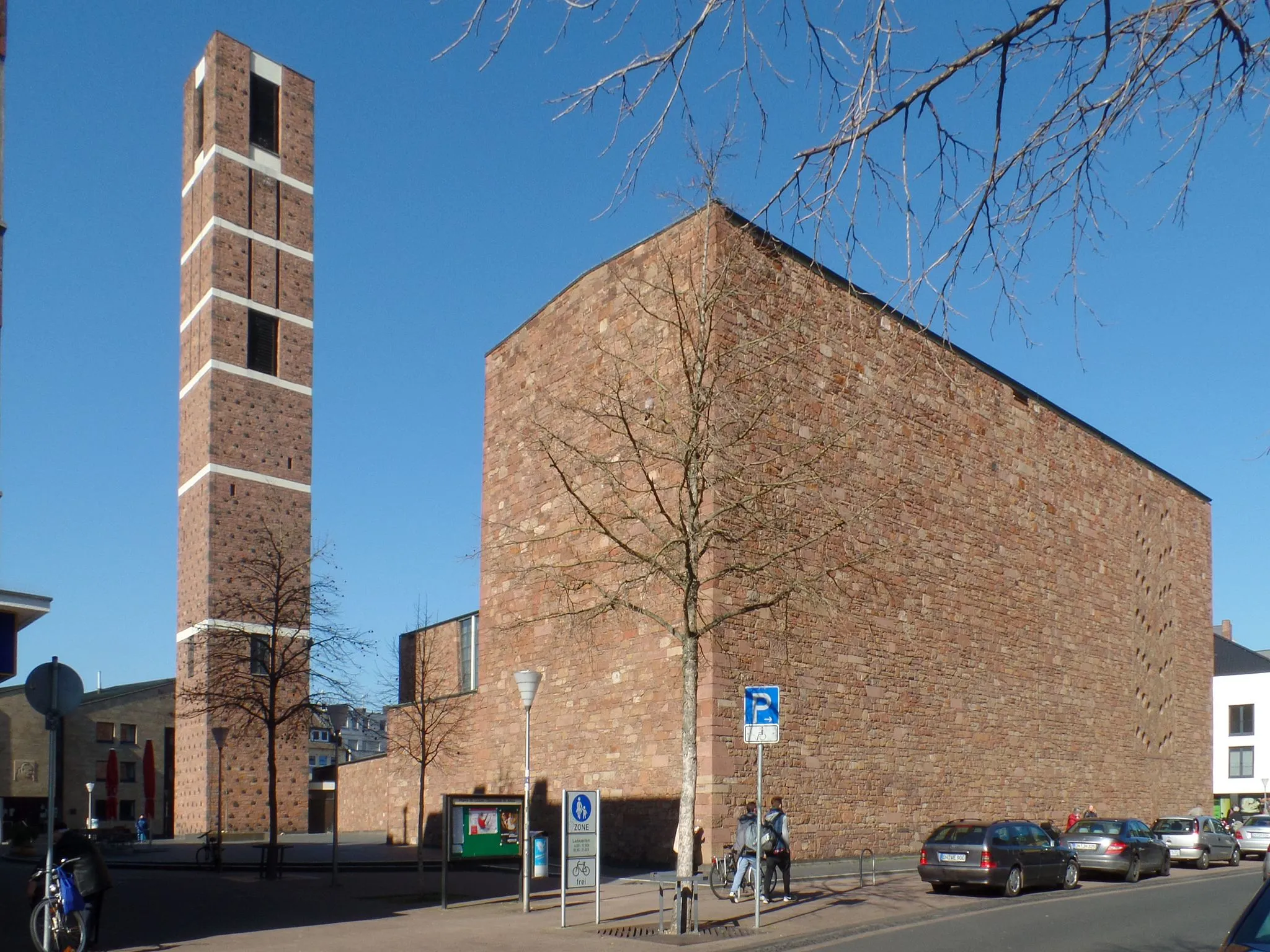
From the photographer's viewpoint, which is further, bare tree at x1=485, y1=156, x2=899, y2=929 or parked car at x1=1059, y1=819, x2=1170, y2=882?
parked car at x1=1059, y1=819, x2=1170, y2=882

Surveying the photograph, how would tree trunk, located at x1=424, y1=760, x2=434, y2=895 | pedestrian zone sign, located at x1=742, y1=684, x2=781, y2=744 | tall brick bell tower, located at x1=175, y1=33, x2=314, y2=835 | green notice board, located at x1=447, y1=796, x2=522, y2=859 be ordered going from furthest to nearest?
tall brick bell tower, located at x1=175, y1=33, x2=314, y2=835, tree trunk, located at x1=424, y1=760, x2=434, y2=895, green notice board, located at x1=447, y1=796, x2=522, y2=859, pedestrian zone sign, located at x1=742, y1=684, x2=781, y2=744

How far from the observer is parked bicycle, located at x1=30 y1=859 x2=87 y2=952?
12727 millimetres

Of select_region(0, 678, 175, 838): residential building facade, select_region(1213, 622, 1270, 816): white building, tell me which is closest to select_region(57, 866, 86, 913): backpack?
select_region(0, 678, 175, 838): residential building facade

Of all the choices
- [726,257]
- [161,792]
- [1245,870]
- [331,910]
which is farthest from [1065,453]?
[161,792]

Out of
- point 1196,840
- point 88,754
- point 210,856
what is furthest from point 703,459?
point 88,754

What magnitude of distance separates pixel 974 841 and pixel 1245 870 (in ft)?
43.7

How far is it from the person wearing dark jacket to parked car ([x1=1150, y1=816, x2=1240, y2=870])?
2442cm

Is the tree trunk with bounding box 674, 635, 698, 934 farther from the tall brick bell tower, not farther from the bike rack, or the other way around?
the tall brick bell tower

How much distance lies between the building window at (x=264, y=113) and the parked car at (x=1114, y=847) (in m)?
42.3

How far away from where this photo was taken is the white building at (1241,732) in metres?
68.9

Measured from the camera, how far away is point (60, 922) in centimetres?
1277

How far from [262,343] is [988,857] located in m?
39.5

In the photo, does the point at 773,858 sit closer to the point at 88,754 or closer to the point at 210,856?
the point at 210,856

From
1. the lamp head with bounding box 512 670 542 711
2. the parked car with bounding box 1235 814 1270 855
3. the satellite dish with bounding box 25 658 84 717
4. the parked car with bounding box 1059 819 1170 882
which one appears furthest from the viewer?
the parked car with bounding box 1235 814 1270 855
